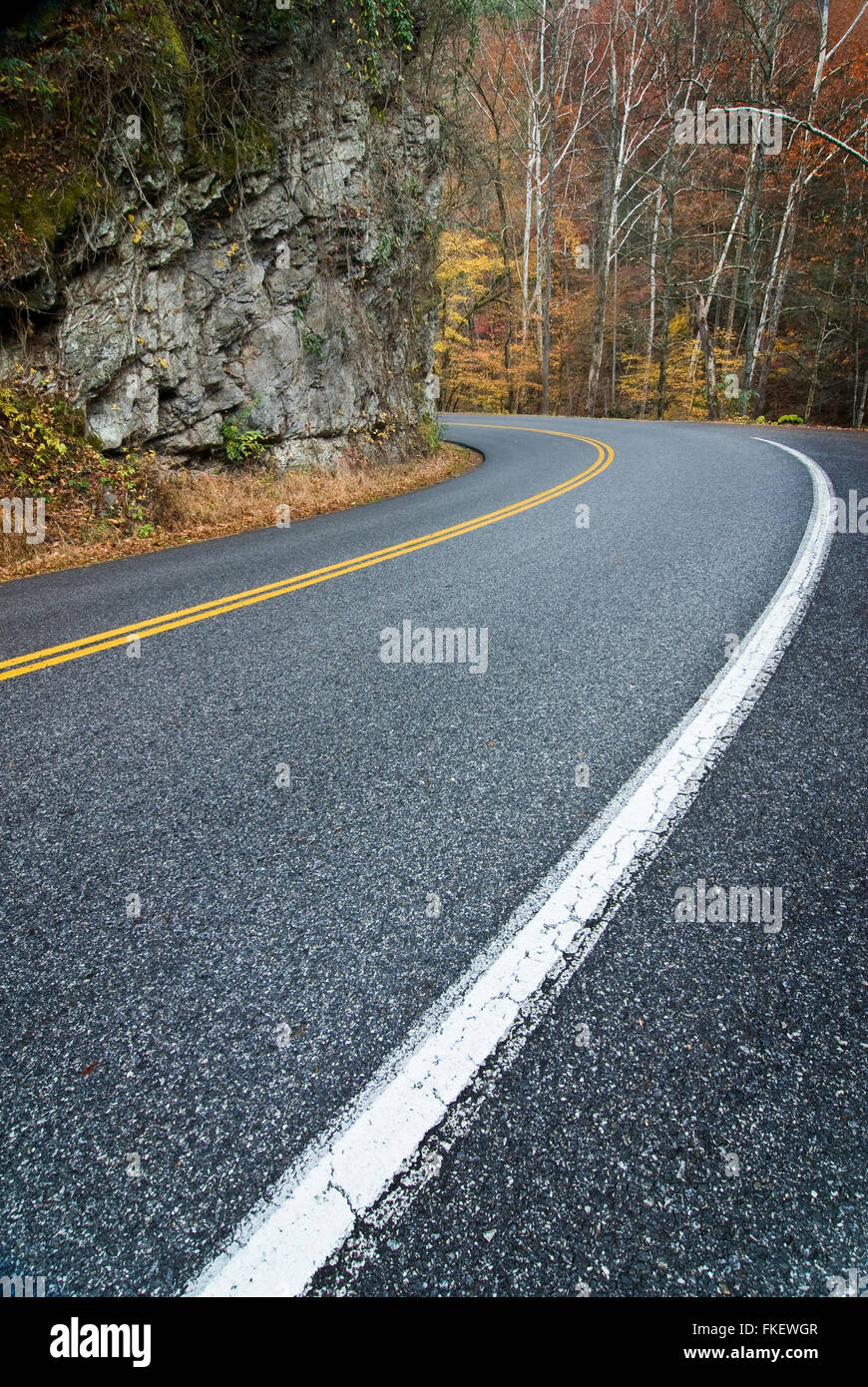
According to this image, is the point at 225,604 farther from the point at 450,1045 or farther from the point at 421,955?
the point at 450,1045

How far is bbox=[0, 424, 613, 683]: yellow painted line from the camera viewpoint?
13.4ft

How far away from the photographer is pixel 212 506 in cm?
859

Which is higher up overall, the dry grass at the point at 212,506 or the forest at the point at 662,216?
the forest at the point at 662,216

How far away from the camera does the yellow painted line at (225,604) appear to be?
4098 millimetres

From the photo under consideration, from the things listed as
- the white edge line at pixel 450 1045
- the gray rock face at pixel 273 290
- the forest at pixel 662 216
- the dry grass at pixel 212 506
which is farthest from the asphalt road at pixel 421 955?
the forest at pixel 662 216

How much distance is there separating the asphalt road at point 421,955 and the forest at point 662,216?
1684 centimetres

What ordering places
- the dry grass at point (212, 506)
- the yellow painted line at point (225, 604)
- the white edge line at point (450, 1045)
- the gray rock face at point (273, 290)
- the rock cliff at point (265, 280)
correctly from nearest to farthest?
the white edge line at point (450, 1045)
the yellow painted line at point (225, 604)
the dry grass at point (212, 506)
the rock cliff at point (265, 280)
the gray rock face at point (273, 290)

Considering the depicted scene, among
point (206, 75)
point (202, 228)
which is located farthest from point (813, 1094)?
point (206, 75)

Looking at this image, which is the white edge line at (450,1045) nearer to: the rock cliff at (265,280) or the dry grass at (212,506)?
the dry grass at (212,506)

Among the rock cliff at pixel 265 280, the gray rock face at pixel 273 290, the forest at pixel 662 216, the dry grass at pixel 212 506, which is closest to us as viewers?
the dry grass at pixel 212 506

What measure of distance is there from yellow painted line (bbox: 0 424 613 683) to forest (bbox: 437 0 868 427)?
12.6 meters


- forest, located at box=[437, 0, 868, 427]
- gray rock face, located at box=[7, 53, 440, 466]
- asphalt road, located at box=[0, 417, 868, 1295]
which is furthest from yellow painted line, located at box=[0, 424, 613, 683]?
forest, located at box=[437, 0, 868, 427]

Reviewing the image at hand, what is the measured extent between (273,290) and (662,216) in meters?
25.2
